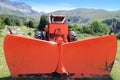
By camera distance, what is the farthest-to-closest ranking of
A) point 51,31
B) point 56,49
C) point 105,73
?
point 51,31 < point 105,73 < point 56,49

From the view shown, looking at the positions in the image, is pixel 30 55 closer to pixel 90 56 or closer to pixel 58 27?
pixel 90 56

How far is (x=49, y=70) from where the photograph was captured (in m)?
8.92

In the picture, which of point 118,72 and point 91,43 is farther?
point 118,72

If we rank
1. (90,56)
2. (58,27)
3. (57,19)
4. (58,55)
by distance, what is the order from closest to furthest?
(58,55), (90,56), (58,27), (57,19)

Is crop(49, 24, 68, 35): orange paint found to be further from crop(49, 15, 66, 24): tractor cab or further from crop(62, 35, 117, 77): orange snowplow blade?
crop(62, 35, 117, 77): orange snowplow blade

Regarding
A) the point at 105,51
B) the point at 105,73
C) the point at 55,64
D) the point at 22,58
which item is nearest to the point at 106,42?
the point at 105,51

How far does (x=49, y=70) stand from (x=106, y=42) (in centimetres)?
180

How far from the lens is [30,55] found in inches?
347

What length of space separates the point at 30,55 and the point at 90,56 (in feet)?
5.58

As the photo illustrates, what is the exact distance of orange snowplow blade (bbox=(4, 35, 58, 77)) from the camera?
8711mm

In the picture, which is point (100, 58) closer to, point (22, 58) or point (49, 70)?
point (49, 70)

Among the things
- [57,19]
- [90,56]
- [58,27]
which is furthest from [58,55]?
[57,19]

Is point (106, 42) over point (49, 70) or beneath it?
over

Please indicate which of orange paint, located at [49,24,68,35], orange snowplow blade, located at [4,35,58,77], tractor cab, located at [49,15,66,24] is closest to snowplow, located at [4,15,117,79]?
orange snowplow blade, located at [4,35,58,77]
